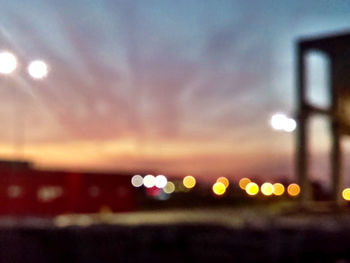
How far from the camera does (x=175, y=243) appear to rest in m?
10.1

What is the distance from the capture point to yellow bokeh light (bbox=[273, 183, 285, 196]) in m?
50.8

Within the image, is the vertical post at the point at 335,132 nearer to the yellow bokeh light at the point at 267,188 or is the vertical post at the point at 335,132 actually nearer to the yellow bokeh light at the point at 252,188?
the yellow bokeh light at the point at 267,188

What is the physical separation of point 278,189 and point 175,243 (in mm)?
42937

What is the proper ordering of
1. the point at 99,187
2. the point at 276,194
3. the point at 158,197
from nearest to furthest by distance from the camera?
the point at 99,187 < the point at 158,197 < the point at 276,194

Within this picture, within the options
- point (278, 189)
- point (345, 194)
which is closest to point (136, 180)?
point (345, 194)

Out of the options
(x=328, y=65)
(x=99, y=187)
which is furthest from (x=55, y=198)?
(x=328, y=65)

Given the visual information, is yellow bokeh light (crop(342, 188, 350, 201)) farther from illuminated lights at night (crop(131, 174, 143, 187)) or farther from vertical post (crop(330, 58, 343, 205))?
illuminated lights at night (crop(131, 174, 143, 187))

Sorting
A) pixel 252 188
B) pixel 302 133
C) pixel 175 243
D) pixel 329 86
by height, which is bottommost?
pixel 175 243

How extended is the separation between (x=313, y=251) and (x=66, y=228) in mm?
3247

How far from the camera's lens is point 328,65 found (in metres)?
30.8

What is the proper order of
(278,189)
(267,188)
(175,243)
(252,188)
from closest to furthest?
1. (175,243)
2. (267,188)
3. (252,188)
4. (278,189)

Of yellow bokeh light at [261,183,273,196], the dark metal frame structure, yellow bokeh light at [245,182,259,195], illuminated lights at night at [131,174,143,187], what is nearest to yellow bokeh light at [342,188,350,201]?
the dark metal frame structure

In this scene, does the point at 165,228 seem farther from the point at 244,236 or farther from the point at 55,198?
the point at 55,198

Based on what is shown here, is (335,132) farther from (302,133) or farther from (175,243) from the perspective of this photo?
(175,243)
